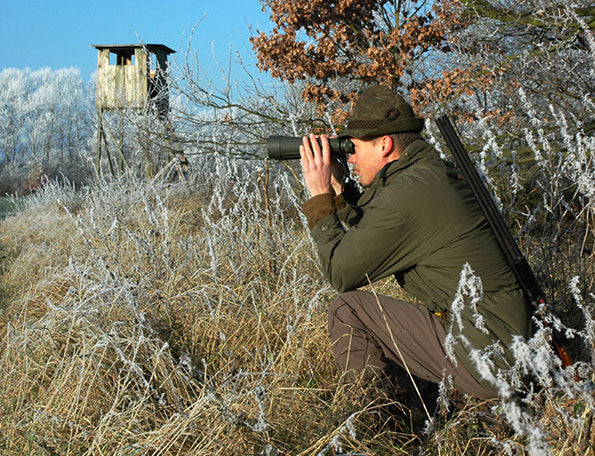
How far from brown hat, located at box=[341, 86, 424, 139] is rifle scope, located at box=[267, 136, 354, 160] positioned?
0.38 feet

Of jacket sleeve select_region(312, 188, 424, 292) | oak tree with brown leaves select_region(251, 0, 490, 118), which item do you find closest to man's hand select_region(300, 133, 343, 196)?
jacket sleeve select_region(312, 188, 424, 292)

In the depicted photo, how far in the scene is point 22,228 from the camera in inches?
401

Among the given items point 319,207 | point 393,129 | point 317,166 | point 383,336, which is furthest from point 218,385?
point 393,129

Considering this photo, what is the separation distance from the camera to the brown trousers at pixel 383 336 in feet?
8.71

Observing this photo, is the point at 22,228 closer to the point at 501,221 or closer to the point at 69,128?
the point at 501,221

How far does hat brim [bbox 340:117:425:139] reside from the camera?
2.58 m

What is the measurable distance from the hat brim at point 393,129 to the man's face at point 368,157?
0.15ft

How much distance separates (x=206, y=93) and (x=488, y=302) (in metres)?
5.87

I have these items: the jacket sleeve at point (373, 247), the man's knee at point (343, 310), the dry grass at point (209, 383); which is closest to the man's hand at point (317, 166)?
the jacket sleeve at point (373, 247)

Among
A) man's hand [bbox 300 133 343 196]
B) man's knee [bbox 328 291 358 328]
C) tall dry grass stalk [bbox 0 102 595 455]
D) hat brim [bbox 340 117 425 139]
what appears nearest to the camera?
tall dry grass stalk [bbox 0 102 595 455]

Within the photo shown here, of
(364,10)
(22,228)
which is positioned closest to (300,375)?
(364,10)

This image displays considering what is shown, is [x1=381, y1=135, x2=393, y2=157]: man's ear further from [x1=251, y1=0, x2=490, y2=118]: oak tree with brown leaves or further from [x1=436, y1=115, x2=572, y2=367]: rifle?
[x1=251, y1=0, x2=490, y2=118]: oak tree with brown leaves

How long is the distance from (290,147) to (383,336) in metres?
0.98

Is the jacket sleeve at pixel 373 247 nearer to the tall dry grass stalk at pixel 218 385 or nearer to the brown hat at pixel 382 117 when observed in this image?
the brown hat at pixel 382 117
